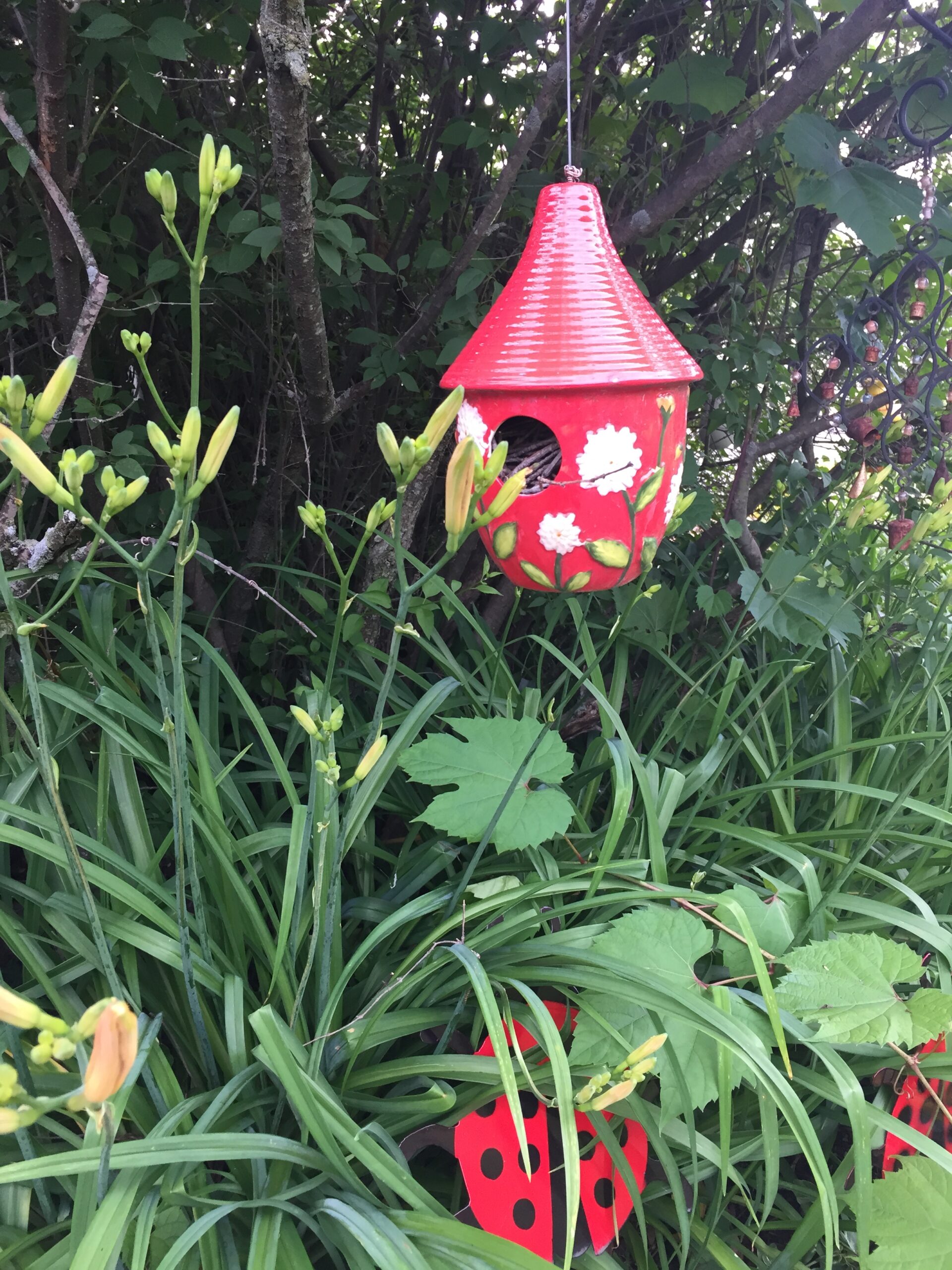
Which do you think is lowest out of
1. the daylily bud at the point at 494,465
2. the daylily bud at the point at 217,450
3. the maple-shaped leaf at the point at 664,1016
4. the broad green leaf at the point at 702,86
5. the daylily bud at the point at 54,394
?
the maple-shaped leaf at the point at 664,1016

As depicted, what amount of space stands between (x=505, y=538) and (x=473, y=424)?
146 mm

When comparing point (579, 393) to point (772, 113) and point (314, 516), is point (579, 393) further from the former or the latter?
point (772, 113)

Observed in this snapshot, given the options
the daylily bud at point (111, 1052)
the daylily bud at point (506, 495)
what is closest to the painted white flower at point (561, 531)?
the daylily bud at point (506, 495)

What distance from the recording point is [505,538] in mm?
868

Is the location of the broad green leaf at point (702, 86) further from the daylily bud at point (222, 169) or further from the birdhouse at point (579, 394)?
the daylily bud at point (222, 169)

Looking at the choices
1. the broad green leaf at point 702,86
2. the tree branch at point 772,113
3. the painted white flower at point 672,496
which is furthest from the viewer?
the broad green leaf at point 702,86

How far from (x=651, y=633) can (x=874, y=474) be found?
0.50 meters

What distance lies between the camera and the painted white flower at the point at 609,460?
33.5 inches

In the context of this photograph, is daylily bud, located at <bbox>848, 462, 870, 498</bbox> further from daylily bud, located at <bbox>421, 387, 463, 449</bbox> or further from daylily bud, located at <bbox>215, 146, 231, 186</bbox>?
daylily bud, located at <bbox>215, 146, 231, 186</bbox>

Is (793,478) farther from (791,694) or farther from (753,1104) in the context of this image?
(753,1104)

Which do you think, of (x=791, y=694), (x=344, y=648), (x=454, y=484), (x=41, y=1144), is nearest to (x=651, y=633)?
(x=791, y=694)

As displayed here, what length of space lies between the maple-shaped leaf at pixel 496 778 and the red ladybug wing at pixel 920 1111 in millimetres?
554

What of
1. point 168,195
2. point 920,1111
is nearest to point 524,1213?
point 920,1111

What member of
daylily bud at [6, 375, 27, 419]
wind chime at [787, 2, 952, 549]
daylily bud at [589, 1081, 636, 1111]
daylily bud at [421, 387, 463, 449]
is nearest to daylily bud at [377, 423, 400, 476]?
daylily bud at [421, 387, 463, 449]
